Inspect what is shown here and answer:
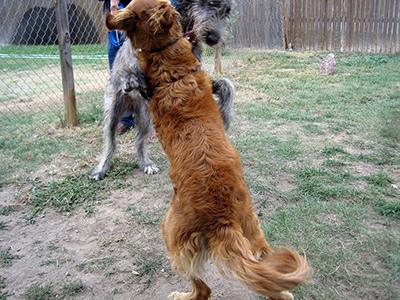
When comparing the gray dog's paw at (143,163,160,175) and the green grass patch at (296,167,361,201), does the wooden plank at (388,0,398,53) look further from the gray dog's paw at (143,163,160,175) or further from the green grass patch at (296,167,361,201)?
the gray dog's paw at (143,163,160,175)

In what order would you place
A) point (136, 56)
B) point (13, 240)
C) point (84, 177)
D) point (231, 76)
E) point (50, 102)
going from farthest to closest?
1. point (231, 76)
2. point (50, 102)
3. point (84, 177)
4. point (13, 240)
5. point (136, 56)

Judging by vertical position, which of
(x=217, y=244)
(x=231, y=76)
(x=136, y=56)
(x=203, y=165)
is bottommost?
(x=231, y=76)

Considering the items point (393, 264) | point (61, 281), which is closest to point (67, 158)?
point (61, 281)

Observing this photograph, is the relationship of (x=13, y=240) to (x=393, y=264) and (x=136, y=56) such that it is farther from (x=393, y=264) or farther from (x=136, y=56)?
(x=393, y=264)

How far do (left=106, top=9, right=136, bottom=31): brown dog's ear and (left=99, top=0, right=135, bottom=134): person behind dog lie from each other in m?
1.52

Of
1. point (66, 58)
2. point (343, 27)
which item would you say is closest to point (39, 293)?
point (66, 58)

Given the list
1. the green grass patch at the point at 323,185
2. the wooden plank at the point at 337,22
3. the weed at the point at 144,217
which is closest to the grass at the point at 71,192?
the weed at the point at 144,217

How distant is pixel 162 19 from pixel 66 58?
360cm

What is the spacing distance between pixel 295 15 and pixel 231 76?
5025mm

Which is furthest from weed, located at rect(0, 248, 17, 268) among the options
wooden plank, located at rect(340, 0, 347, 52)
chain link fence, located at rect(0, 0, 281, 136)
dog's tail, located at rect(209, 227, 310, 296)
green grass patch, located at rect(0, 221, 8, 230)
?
wooden plank, located at rect(340, 0, 347, 52)

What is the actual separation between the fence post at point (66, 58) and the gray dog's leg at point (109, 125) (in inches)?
57.7

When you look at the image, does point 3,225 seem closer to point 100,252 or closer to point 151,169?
point 100,252

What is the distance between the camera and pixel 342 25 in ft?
39.4

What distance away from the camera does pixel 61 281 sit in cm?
284
